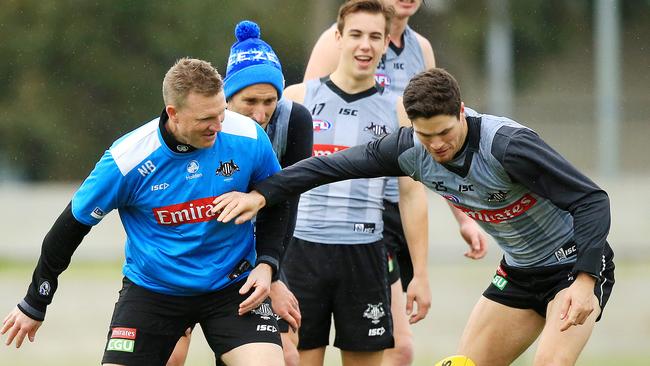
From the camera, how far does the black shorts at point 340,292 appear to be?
6898 millimetres

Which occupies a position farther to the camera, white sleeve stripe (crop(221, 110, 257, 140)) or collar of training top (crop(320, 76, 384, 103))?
collar of training top (crop(320, 76, 384, 103))

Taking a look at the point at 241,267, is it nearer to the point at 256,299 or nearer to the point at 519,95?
the point at 256,299

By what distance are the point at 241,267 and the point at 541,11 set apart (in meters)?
26.3

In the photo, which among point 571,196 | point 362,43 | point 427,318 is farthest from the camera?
point 427,318

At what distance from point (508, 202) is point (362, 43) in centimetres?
157

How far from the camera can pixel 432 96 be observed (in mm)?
5438

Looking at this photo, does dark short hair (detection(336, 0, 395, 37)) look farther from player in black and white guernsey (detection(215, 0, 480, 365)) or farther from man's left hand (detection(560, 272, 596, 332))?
man's left hand (detection(560, 272, 596, 332))

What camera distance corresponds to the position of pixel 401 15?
746 centimetres

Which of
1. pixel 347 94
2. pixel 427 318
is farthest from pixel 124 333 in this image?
pixel 427 318

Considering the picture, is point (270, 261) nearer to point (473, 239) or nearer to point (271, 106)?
point (271, 106)

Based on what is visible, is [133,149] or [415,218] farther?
[415,218]

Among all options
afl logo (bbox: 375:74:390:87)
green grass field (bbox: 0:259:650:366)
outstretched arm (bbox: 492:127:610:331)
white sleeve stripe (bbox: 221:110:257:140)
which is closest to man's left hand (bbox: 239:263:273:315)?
white sleeve stripe (bbox: 221:110:257:140)

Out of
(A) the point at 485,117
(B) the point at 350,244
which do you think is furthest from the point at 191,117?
(B) the point at 350,244

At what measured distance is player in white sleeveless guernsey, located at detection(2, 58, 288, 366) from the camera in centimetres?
545
